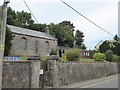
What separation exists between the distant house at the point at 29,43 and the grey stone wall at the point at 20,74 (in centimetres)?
3242

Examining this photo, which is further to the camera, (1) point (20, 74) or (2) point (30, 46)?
(2) point (30, 46)

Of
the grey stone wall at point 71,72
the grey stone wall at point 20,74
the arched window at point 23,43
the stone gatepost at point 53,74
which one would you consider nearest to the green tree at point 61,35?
the arched window at point 23,43

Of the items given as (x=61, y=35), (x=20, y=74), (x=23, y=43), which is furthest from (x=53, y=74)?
(x=61, y=35)

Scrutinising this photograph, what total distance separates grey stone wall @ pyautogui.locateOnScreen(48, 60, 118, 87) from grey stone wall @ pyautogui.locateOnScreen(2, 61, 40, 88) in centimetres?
206

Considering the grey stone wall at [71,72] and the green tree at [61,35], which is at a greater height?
the green tree at [61,35]

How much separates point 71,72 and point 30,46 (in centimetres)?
3498

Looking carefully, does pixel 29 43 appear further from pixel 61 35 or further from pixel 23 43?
pixel 61 35

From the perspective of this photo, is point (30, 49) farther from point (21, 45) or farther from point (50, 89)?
point (50, 89)

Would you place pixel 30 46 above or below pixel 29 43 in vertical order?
below

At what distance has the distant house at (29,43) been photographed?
172 feet

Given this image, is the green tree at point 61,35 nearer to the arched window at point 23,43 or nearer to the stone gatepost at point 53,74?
the arched window at point 23,43

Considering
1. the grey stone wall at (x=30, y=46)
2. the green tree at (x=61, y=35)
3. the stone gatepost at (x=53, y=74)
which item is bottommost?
the stone gatepost at (x=53, y=74)

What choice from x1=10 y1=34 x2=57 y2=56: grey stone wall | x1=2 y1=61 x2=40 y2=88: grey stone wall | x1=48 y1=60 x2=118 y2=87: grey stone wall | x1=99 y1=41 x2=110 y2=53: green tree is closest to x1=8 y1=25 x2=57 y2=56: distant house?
x1=10 y1=34 x2=57 y2=56: grey stone wall

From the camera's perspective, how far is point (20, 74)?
1591cm
